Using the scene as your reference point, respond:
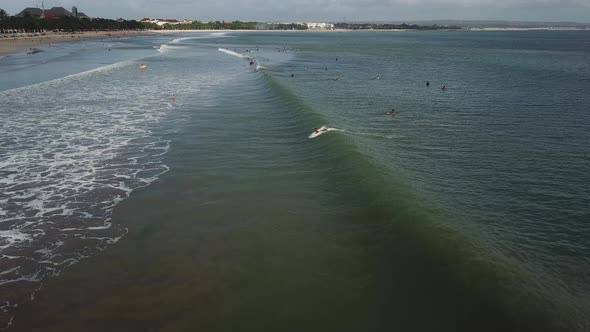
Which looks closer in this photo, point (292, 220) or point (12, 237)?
point (12, 237)

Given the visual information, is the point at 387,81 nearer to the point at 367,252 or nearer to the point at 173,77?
the point at 173,77

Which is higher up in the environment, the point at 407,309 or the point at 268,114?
the point at 268,114

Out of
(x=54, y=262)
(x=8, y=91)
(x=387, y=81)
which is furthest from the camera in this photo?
(x=387, y=81)

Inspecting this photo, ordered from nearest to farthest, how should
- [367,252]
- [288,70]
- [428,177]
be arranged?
[367,252]
[428,177]
[288,70]

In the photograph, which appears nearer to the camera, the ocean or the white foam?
the ocean

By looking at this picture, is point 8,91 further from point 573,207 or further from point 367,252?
point 573,207

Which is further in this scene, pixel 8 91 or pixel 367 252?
pixel 8 91

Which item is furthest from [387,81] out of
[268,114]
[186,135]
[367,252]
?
[367,252]

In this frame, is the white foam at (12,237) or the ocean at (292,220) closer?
the ocean at (292,220)
